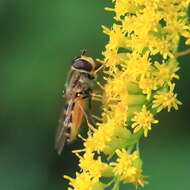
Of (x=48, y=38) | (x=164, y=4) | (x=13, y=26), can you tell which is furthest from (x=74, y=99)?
(x=13, y=26)

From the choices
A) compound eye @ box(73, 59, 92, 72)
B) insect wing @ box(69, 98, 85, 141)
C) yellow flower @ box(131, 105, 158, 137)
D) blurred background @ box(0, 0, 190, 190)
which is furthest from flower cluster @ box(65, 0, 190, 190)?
blurred background @ box(0, 0, 190, 190)

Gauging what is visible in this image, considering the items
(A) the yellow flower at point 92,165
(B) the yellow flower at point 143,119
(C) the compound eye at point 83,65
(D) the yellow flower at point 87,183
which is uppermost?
(C) the compound eye at point 83,65

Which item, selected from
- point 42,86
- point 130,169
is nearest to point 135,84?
point 130,169

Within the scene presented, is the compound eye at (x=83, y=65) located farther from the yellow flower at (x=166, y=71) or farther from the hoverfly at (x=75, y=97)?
the yellow flower at (x=166, y=71)

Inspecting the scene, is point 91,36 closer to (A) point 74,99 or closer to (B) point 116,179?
(A) point 74,99

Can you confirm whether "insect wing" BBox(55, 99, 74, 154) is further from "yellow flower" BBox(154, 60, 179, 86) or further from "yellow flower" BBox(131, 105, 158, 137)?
"yellow flower" BBox(154, 60, 179, 86)

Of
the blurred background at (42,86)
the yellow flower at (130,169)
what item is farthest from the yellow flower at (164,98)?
the blurred background at (42,86)
